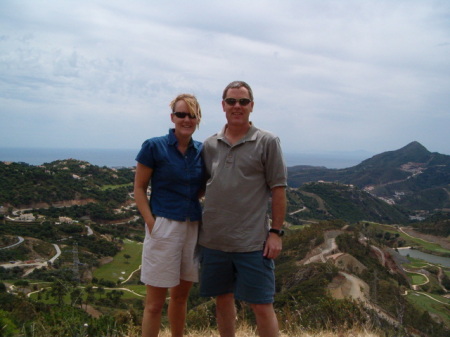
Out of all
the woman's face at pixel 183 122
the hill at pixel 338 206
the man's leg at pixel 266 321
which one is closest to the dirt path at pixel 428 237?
the hill at pixel 338 206

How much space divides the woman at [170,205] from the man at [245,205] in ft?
0.44

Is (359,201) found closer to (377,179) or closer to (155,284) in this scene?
(377,179)

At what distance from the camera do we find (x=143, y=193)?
2.86 meters

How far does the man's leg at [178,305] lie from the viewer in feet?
9.69

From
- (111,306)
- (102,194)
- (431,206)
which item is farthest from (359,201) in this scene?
(111,306)

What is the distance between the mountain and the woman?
95121 millimetres

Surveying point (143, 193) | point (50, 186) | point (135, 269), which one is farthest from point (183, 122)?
point (50, 186)

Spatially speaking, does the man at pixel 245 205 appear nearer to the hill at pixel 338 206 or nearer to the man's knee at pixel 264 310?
the man's knee at pixel 264 310

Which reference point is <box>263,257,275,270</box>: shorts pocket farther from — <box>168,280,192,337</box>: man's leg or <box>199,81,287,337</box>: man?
<box>168,280,192,337</box>: man's leg

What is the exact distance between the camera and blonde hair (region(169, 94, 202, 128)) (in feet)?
9.32

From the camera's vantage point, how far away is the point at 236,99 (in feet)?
9.15

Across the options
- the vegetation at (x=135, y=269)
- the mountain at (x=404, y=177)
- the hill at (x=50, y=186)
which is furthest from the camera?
the mountain at (x=404, y=177)

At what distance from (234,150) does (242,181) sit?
23cm

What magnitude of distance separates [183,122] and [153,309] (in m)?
1.39
